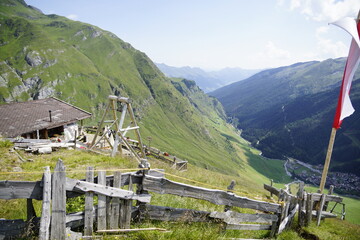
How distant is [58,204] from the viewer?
537 centimetres

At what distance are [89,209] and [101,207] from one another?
0.29 metres

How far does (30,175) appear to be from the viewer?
10.6 metres

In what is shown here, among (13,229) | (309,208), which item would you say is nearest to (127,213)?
(13,229)

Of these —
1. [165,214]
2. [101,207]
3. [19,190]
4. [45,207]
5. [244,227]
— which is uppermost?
[19,190]

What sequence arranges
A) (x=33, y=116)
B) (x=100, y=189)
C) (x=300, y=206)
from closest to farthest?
1. (x=100, y=189)
2. (x=300, y=206)
3. (x=33, y=116)

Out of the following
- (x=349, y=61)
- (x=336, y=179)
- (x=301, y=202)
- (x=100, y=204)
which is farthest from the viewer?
(x=336, y=179)

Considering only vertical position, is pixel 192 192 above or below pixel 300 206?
above

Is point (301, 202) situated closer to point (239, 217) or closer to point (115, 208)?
point (239, 217)

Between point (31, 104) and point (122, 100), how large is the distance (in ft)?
65.8

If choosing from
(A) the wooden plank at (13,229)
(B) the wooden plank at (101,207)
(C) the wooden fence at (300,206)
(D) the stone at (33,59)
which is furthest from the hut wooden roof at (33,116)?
(D) the stone at (33,59)

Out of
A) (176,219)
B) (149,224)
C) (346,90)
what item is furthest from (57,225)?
(346,90)

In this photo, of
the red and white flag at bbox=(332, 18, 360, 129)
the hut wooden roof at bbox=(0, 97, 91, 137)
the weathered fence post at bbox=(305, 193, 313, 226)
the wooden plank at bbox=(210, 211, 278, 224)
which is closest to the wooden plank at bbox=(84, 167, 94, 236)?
the wooden plank at bbox=(210, 211, 278, 224)

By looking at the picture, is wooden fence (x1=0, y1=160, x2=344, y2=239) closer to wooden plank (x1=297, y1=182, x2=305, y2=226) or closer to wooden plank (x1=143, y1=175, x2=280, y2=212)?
wooden plank (x1=143, y1=175, x2=280, y2=212)

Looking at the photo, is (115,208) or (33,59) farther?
(33,59)
